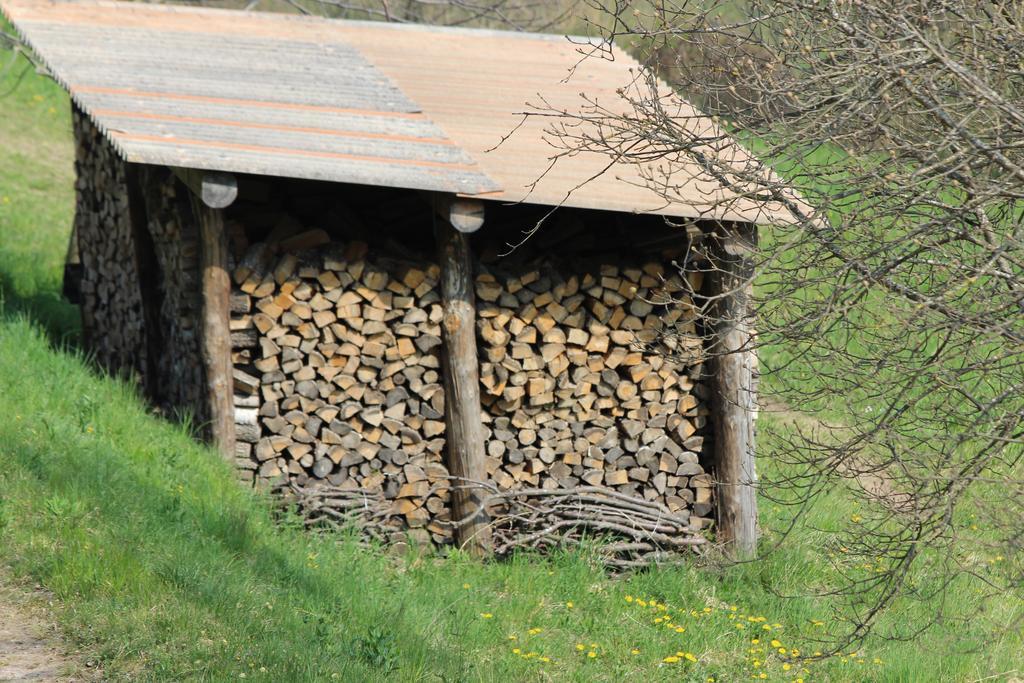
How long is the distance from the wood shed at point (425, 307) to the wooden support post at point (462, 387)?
0.01 m

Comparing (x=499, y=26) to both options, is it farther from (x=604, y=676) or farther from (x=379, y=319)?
(x=604, y=676)

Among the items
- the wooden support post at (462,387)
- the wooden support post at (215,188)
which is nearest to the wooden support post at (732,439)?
the wooden support post at (462,387)

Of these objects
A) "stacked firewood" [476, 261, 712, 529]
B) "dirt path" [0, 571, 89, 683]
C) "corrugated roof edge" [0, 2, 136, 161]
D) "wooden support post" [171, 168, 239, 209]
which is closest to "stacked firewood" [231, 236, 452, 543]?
"stacked firewood" [476, 261, 712, 529]

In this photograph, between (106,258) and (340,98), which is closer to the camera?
(340,98)

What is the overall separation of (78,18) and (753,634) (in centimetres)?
583

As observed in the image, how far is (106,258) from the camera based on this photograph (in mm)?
9336

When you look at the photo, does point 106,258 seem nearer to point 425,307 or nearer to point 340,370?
point 340,370

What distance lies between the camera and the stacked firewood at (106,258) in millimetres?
8625

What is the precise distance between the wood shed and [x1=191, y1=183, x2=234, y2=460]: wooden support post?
10mm

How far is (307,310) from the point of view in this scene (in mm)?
6984

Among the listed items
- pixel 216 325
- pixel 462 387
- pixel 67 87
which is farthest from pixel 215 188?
pixel 462 387

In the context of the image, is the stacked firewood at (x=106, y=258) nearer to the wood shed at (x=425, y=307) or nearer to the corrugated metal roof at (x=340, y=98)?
the wood shed at (x=425, y=307)

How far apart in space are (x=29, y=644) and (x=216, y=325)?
244 centimetres

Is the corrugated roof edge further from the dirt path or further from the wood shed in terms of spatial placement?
the dirt path
